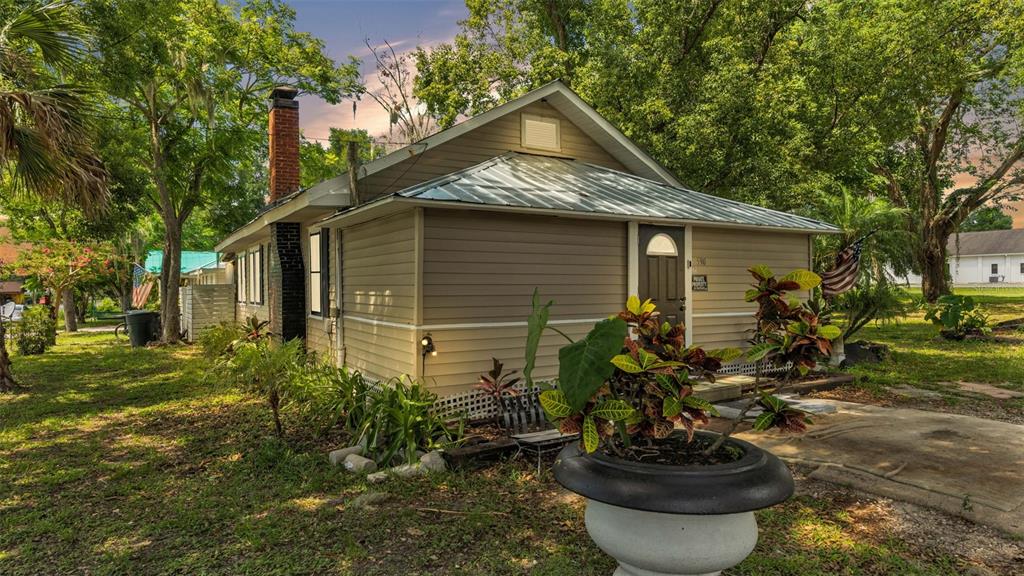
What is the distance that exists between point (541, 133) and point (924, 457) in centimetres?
732

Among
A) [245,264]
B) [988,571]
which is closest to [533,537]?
[988,571]

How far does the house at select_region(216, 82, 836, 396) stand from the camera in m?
7.14

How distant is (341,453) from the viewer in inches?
233

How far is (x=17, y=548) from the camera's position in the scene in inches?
160

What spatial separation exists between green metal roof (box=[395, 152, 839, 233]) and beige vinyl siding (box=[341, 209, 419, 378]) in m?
0.81

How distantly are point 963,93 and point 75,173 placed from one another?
28.0 metres

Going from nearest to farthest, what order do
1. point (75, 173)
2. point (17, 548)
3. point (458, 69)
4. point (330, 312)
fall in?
point (17, 548), point (75, 173), point (330, 312), point (458, 69)

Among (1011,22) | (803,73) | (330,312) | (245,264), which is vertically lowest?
(330,312)

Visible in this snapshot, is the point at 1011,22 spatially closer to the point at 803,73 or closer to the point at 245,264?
the point at 803,73

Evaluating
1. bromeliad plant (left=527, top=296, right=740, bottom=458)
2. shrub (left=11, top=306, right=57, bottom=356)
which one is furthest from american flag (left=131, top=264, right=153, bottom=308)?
bromeliad plant (left=527, top=296, right=740, bottom=458)

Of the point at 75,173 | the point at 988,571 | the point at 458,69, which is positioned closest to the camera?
the point at 988,571

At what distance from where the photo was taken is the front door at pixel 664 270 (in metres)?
8.76

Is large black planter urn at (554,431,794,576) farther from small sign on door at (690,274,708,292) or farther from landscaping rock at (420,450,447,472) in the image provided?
small sign on door at (690,274,708,292)

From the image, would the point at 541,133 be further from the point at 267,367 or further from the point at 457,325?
the point at 267,367
